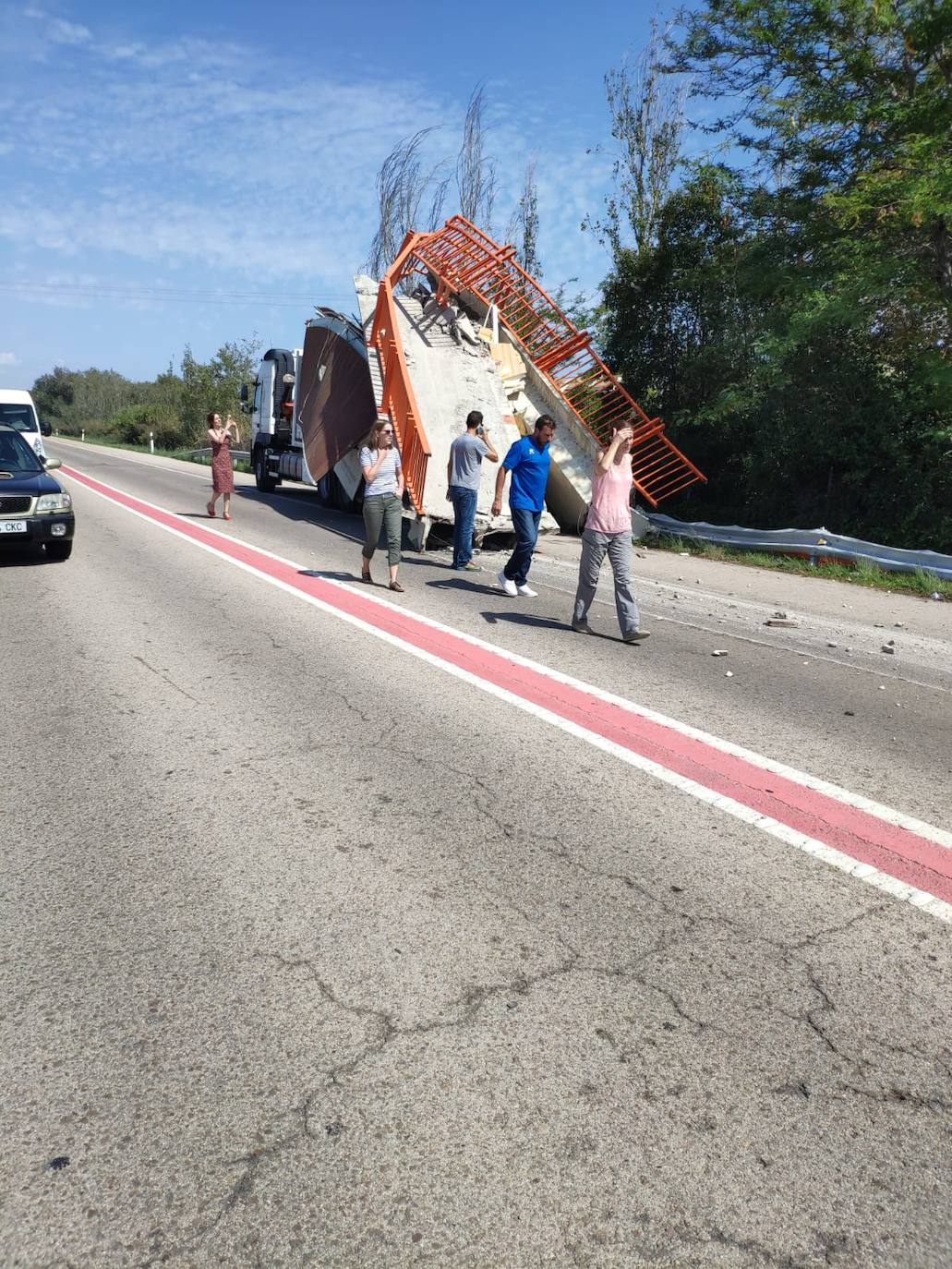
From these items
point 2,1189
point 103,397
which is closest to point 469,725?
point 2,1189

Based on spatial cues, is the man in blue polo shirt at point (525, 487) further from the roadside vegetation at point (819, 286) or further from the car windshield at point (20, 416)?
the car windshield at point (20, 416)

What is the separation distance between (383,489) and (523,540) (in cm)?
151

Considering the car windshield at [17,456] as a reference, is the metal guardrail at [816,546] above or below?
below

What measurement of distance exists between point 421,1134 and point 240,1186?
44 cm

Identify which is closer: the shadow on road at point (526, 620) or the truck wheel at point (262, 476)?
the shadow on road at point (526, 620)

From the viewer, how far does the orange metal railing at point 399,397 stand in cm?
1259

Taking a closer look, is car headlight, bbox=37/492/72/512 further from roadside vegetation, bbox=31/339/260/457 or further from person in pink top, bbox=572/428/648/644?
roadside vegetation, bbox=31/339/260/457

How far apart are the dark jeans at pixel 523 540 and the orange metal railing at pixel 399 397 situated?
9.55 ft

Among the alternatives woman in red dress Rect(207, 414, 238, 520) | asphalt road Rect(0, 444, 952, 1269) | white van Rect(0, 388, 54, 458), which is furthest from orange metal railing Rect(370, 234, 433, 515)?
white van Rect(0, 388, 54, 458)

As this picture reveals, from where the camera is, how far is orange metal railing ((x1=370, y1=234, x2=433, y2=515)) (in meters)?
12.6

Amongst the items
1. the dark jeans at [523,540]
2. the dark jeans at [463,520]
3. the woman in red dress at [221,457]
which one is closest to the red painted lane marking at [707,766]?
the dark jeans at [523,540]

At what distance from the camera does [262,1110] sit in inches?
94.7

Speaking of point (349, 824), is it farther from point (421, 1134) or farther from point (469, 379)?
point (469, 379)

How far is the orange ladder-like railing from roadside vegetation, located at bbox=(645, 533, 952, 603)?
0.85 m
